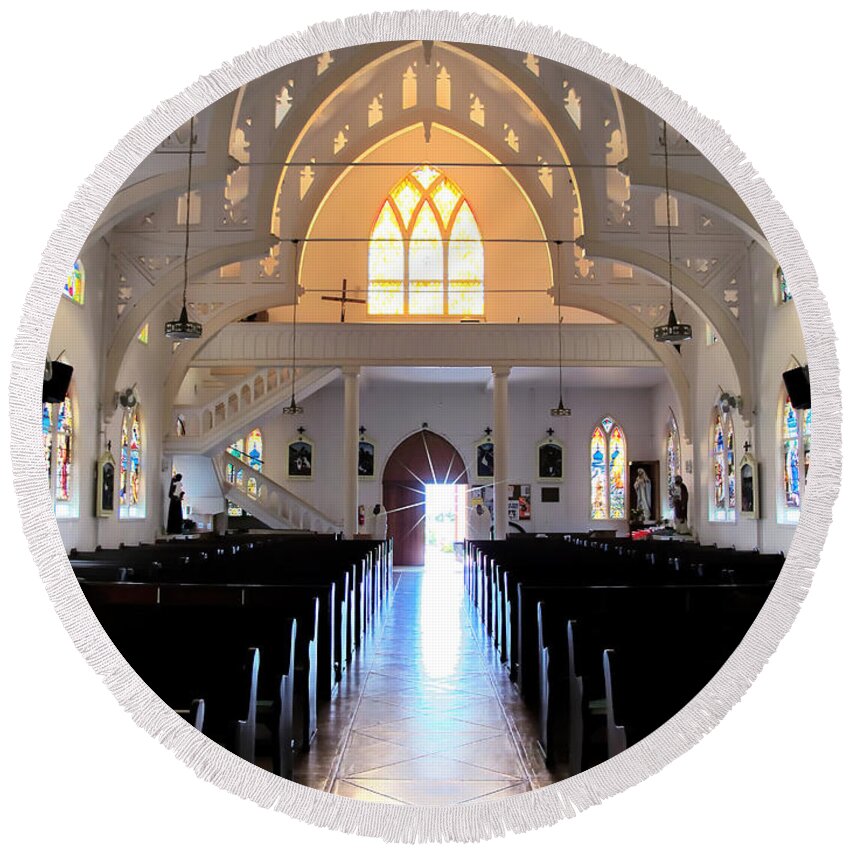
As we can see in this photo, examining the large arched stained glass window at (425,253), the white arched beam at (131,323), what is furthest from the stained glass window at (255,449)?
the white arched beam at (131,323)

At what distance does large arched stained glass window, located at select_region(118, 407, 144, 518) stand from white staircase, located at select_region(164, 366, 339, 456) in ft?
5.32

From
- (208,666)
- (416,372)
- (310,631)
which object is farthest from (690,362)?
(208,666)

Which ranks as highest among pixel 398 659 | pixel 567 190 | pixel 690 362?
pixel 567 190

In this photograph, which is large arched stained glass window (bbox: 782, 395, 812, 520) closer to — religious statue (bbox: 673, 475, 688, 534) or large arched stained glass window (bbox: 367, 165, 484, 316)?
religious statue (bbox: 673, 475, 688, 534)

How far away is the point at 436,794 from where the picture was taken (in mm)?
3543

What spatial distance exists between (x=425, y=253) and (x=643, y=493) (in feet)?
29.7

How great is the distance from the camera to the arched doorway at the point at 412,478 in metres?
26.0

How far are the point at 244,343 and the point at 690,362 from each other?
9606mm

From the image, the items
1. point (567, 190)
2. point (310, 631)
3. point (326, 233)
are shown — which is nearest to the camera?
point (310, 631)

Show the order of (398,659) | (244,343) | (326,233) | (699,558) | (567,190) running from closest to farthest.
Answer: (398,659) → (699,558) → (567,190) → (244,343) → (326,233)

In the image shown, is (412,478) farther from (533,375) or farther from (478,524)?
(533,375)

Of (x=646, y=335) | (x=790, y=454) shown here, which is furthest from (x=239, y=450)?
(x=790, y=454)

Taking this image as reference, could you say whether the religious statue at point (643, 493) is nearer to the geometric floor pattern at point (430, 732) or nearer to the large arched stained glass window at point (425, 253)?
the large arched stained glass window at point (425, 253)

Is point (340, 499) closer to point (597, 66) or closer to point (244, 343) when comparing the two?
point (244, 343)
